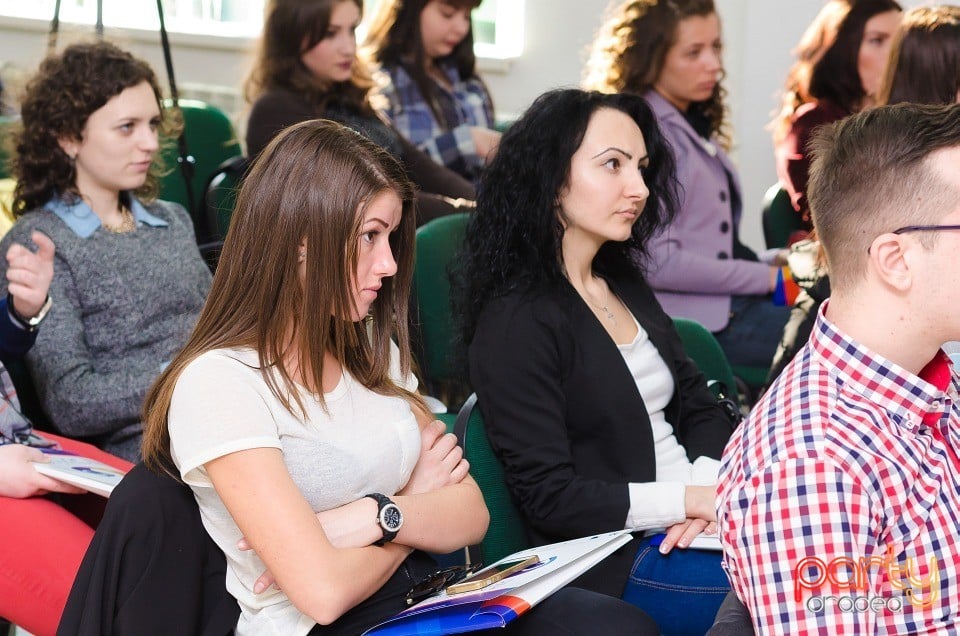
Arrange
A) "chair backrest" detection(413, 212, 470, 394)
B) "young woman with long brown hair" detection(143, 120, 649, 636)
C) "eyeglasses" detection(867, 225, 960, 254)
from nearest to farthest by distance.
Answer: "eyeglasses" detection(867, 225, 960, 254) < "young woman with long brown hair" detection(143, 120, 649, 636) < "chair backrest" detection(413, 212, 470, 394)

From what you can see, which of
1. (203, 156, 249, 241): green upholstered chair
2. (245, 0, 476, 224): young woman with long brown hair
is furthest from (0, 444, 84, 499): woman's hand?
(245, 0, 476, 224): young woman with long brown hair

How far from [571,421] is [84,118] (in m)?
1.26

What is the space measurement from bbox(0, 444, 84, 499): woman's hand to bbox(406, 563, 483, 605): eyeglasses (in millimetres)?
637

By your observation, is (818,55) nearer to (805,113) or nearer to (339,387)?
(805,113)

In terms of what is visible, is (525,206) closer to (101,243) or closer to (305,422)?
(305,422)

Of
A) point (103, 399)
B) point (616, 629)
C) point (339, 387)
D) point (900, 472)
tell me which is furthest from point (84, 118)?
point (900, 472)

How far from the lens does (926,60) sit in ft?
9.29

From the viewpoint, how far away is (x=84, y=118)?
2.43 meters

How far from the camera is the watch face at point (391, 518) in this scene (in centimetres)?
148

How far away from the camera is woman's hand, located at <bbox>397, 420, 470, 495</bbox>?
1.64 meters

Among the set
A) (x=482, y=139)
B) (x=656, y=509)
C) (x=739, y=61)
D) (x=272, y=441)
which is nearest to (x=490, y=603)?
(x=272, y=441)

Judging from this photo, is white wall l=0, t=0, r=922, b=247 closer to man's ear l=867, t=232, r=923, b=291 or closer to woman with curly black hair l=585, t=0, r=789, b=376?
woman with curly black hair l=585, t=0, r=789, b=376

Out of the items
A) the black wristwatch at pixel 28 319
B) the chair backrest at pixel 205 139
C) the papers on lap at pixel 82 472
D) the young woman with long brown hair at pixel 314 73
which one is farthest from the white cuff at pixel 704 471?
the chair backrest at pixel 205 139

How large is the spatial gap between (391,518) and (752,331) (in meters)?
1.88
